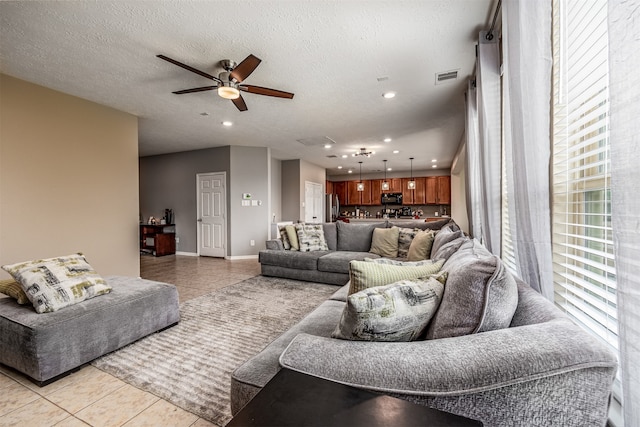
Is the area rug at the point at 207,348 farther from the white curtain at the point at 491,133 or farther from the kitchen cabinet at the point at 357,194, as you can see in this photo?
the kitchen cabinet at the point at 357,194

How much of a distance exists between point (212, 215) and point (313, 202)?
11.1ft

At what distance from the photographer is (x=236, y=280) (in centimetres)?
432

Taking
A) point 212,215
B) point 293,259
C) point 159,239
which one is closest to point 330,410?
point 293,259

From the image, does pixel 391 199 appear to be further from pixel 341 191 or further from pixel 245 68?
pixel 245 68

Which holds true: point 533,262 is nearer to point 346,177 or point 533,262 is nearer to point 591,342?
point 591,342

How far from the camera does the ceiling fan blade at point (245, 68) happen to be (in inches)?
93.4

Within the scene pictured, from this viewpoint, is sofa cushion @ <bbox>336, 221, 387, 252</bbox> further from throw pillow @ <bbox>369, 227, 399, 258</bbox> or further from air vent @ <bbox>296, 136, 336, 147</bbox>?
air vent @ <bbox>296, 136, 336, 147</bbox>

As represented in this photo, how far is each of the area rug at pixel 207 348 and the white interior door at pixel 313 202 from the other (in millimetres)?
4901

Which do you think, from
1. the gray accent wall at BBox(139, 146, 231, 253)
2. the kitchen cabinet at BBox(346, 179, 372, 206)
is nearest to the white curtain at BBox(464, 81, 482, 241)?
the gray accent wall at BBox(139, 146, 231, 253)

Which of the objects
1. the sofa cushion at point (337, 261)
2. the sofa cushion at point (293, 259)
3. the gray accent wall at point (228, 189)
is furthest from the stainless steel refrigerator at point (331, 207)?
the sofa cushion at point (337, 261)

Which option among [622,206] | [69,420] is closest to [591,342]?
[622,206]

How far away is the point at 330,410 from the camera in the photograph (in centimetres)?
63

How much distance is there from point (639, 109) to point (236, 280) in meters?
4.47

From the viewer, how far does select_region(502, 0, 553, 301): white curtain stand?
3.62ft
